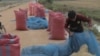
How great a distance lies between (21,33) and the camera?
40.5ft

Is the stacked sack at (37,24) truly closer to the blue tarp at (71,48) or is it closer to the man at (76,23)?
the blue tarp at (71,48)

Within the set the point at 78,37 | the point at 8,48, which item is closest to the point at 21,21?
the point at 78,37

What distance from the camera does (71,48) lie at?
7.70 m

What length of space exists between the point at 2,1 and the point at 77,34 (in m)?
21.8

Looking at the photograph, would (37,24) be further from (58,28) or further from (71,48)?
(71,48)

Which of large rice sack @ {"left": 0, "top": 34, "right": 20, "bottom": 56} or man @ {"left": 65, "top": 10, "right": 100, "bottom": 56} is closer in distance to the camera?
large rice sack @ {"left": 0, "top": 34, "right": 20, "bottom": 56}

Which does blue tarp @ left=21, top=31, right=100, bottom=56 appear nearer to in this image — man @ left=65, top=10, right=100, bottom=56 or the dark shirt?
man @ left=65, top=10, right=100, bottom=56

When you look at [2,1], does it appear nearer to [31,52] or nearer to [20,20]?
[20,20]

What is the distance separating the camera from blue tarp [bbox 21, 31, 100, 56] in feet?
24.3

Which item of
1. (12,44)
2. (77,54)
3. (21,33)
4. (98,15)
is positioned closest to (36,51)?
(77,54)

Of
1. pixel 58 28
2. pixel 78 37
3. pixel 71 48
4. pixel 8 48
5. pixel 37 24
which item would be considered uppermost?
pixel 8 48

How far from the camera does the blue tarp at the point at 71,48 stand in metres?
7.41

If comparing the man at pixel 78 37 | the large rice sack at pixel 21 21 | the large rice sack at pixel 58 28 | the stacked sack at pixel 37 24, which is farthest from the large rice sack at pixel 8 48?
the stacked sack at pixel 37 24

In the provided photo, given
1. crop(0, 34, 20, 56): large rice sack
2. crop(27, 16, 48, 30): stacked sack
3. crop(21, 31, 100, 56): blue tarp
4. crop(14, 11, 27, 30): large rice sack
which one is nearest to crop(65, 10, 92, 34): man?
crop(21, 31, 100, 56): blue tarp
